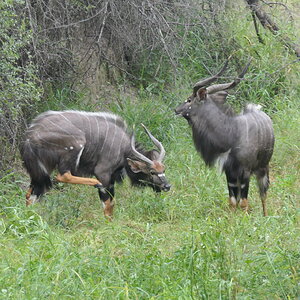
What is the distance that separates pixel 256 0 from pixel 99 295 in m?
7.01

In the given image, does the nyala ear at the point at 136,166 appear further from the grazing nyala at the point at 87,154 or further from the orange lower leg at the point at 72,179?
the orange lower leg at the point at 72,179

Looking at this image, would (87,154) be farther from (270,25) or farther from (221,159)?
(270,25)

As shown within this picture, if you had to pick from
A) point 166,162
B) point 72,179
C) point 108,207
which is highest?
point 72,179

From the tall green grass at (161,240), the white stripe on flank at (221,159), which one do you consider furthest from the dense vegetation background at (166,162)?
the white stripe on flank at (221,159)

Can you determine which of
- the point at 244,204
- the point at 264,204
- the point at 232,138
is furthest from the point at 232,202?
the point at 232,138

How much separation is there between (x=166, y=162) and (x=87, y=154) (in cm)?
142

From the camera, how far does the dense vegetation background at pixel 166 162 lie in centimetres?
425

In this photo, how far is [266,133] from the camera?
6793 mm

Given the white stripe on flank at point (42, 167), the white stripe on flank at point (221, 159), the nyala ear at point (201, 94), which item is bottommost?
the white stripe on flank at point (42, 167)

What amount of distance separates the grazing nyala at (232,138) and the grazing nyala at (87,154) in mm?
581

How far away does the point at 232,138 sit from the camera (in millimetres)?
6715

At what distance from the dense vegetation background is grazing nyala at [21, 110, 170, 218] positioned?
8.4 inches

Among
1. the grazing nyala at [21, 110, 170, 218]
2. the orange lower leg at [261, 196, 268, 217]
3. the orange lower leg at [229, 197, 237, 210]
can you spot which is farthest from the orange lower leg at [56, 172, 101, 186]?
the orange lower leg at [261, 196, 268, 217]

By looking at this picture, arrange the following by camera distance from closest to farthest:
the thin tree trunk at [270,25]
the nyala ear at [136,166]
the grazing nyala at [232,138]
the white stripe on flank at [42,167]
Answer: the white stripe on flank at [42,167] → the grazing nyala at [232,138] → the nyala ear at [136,166] → the thin tree trunk at [270,25]
